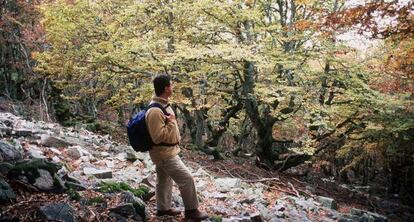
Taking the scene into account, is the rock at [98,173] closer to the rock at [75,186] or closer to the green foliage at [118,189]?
the green foliage at [118,189]

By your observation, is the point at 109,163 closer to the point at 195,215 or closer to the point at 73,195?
the point at 73,195

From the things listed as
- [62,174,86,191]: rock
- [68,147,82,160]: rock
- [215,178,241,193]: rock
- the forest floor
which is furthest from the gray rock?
[215,178,241,193]: rock

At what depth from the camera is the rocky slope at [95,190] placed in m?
4.56

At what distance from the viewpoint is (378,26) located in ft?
26.2

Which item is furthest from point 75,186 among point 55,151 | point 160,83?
point 55,151

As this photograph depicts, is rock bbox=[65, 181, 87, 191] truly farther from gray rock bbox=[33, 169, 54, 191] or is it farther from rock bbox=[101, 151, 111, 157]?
rock bbox=[101, 151, 111, 157]

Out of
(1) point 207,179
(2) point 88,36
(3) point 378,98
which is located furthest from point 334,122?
(2) point 88,36

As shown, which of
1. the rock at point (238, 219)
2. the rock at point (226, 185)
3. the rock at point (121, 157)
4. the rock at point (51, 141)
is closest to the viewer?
the rock at point (238, 219)

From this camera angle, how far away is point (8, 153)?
5848mm

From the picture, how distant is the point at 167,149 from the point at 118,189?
4.61 feet

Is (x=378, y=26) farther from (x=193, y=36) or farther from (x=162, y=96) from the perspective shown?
(x=193, y=36)

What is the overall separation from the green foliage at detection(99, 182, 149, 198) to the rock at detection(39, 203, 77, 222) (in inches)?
59.2

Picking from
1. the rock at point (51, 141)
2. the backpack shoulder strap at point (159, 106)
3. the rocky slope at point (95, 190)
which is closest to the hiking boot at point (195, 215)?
the rocky slope at point (95, 190)

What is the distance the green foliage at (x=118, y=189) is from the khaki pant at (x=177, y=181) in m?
0.82
